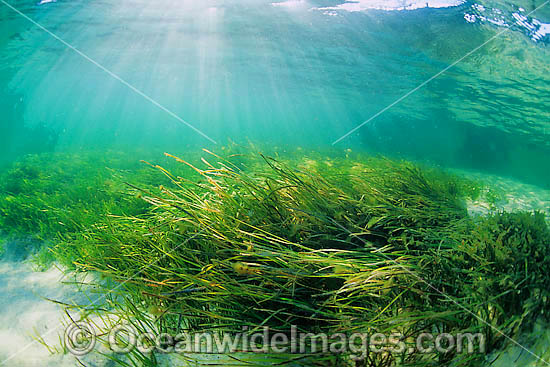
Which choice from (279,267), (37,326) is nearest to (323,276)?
(279,267)

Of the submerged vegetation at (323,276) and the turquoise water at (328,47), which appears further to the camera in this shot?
the turquoise water at (328,47)

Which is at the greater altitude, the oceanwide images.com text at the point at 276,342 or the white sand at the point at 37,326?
the oceanwide images.com text at the point at 276,342

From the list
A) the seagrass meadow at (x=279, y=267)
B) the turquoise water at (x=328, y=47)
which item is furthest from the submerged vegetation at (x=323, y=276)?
the turquoise water at (x=328, y=47)

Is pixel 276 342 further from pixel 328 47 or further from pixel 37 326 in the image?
pixel 328 47

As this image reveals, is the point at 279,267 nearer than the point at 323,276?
No

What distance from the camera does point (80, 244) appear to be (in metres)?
2.85

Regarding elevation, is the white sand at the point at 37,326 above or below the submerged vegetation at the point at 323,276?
below

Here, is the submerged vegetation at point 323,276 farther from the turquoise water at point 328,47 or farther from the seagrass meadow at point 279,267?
the turquoise water at point 328,47

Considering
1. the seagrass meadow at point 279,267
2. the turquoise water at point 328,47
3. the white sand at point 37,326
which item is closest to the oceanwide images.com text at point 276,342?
the seagrass meadow at point 279,267

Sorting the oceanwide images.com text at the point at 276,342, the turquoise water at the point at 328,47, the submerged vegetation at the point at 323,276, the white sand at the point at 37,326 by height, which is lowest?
the white sand at the point at 37,326

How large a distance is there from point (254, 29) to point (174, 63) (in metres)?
15.1

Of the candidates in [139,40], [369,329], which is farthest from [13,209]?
[139,40]

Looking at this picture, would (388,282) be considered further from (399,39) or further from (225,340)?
(399,39)

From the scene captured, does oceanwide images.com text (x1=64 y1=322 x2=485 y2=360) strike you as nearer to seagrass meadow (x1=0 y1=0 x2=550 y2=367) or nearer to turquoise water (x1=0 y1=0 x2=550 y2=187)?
seagrass meadow (x1=0 y1=0 x2=550 y2=367)
